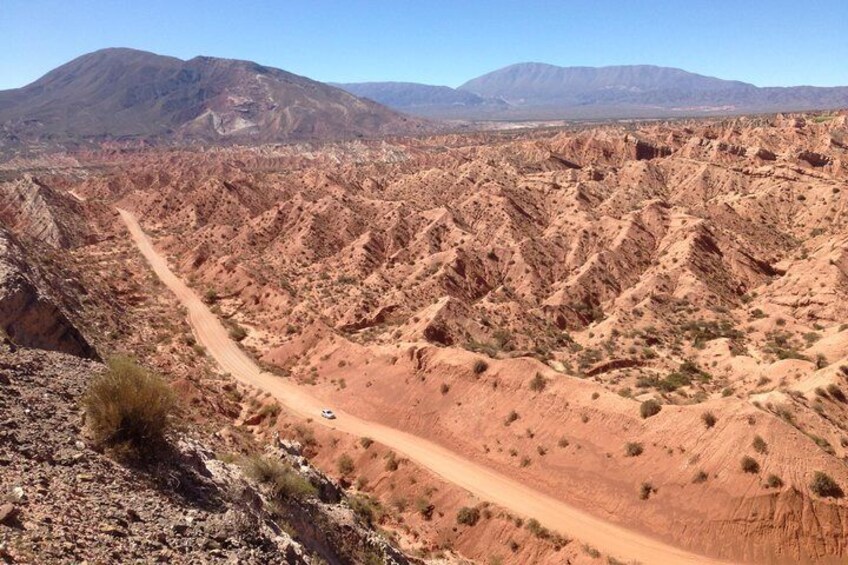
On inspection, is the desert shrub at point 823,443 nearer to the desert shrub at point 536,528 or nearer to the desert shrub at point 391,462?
the desert shrub at point 536,528

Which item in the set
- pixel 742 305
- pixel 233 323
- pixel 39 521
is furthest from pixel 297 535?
pixel 742 305

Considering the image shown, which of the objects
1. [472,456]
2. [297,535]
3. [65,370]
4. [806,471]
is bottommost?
[472,456]

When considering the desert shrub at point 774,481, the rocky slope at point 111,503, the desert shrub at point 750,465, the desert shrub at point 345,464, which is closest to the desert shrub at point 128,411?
the rocky slope at point 111,503

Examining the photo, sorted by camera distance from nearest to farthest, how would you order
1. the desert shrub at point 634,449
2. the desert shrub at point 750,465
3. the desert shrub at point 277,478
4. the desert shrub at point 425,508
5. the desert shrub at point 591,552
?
1. the desert shrub at point 277,478
2. the desert shrub at point 591,552
3. the desert shrub at point 750,465
4. the desert shrub at point 425,508
5. the desert shrub at point 634,449

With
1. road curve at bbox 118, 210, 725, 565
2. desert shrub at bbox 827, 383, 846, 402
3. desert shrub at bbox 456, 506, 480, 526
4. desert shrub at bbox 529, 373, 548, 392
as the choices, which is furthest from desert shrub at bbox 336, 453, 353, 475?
desert shrub at bbox 827, 383, 846, 402

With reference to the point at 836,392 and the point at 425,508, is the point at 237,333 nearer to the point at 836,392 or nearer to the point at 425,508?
the point at 425,508

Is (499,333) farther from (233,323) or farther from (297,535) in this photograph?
(297,535)
